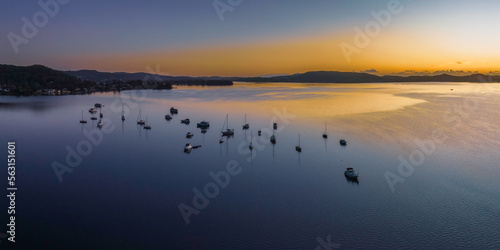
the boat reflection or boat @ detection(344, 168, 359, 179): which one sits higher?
boat @ detection(344, 168, 359, 179)

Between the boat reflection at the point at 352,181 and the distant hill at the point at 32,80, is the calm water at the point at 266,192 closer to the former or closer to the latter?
the boat reflection at the point at 352,181

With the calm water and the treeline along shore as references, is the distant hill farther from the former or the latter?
the calm water

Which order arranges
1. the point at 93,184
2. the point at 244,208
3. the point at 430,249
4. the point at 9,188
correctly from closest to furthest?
the point at 430,249
the point at 244,208
the point at 9,188
the point at 93,184

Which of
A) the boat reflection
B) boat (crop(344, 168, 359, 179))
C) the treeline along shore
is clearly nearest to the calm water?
the boat reflection

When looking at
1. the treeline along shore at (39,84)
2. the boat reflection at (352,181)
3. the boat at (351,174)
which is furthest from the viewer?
the treeline along shore at (39,84)

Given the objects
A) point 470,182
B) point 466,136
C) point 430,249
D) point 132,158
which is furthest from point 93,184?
point 466,136

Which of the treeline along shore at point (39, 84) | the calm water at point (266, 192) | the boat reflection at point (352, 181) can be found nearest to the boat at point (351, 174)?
the boat reflection at point (352, 181)

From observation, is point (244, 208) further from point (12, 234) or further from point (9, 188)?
point (9, 188)

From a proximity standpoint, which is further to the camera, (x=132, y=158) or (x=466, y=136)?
(x=466, y=136)
